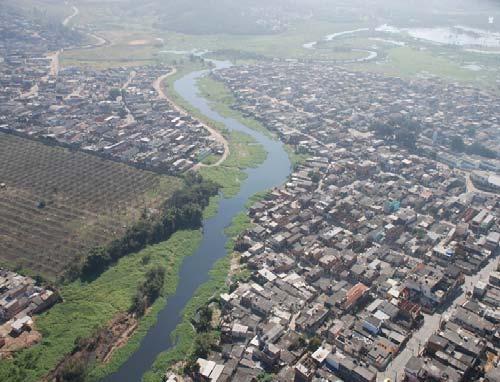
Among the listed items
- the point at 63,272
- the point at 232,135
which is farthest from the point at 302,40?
the point at 63,272

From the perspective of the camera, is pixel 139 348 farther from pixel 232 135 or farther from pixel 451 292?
pixel 232 135

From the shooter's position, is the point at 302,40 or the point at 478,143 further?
the point at 302,40

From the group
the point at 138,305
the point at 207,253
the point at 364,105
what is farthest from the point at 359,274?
the point at 364,105

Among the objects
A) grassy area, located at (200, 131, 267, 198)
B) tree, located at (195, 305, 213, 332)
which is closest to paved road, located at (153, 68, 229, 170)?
grassy area, located at (200, 131, 267, 198)

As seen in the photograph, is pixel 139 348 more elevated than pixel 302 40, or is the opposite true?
pixel 302 40

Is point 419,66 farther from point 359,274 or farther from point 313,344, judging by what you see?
point 313,344

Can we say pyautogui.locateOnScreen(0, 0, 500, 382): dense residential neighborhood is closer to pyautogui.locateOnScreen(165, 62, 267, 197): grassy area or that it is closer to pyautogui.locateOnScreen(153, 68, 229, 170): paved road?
pyautogui.locateOnScreen(165, 62, 267, 197): grassy area

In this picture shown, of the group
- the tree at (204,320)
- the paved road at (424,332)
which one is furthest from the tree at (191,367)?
the paved road at (424,332)
